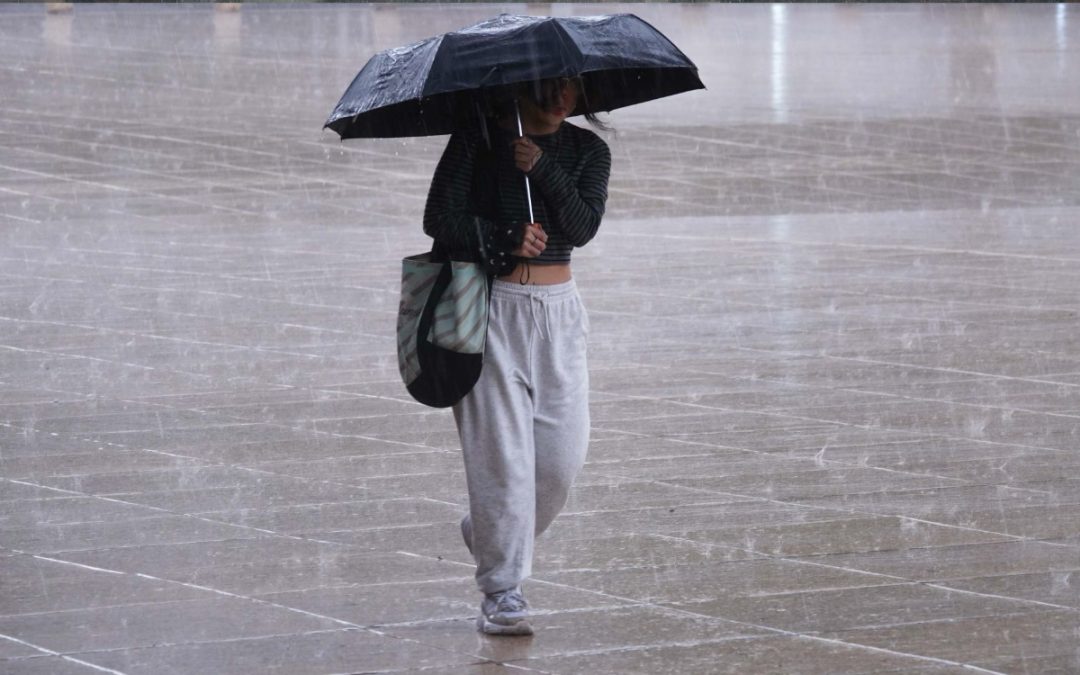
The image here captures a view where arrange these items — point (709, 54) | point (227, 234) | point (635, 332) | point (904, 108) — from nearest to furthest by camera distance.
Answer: point (635, 332), point (227, 234), point (904, 108), point (709, 54)

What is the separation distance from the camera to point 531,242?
13.1 feet

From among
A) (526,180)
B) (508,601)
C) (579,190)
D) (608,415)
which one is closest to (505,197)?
(526,180)

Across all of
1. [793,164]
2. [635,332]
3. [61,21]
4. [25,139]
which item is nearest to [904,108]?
[793,164]

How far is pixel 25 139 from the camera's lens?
14.8m

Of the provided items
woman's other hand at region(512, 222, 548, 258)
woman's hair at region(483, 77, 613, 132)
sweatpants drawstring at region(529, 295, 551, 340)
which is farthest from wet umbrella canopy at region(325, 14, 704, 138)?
sweatpants drawstring at region(529, 295, 551, 340)

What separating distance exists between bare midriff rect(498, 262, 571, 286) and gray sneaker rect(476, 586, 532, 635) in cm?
77

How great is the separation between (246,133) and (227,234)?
15.4 ft

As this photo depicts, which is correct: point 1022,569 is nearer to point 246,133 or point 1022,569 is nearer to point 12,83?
point 246,133

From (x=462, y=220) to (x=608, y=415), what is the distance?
8.56ft

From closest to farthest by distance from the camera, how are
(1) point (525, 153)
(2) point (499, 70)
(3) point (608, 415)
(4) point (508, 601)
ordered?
(2) point (499, 70), (1) point (525, 153), (4) point (508, 601), (3) point (608, 415)

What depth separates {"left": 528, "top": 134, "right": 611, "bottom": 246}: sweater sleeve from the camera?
404 cm

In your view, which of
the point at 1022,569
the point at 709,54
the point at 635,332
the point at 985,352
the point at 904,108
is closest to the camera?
the point at 1022,569

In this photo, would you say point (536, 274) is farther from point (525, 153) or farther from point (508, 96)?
point (508, 96)

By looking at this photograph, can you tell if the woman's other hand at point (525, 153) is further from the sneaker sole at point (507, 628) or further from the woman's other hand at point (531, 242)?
Result: the sneaker sole at point (507, 628)
